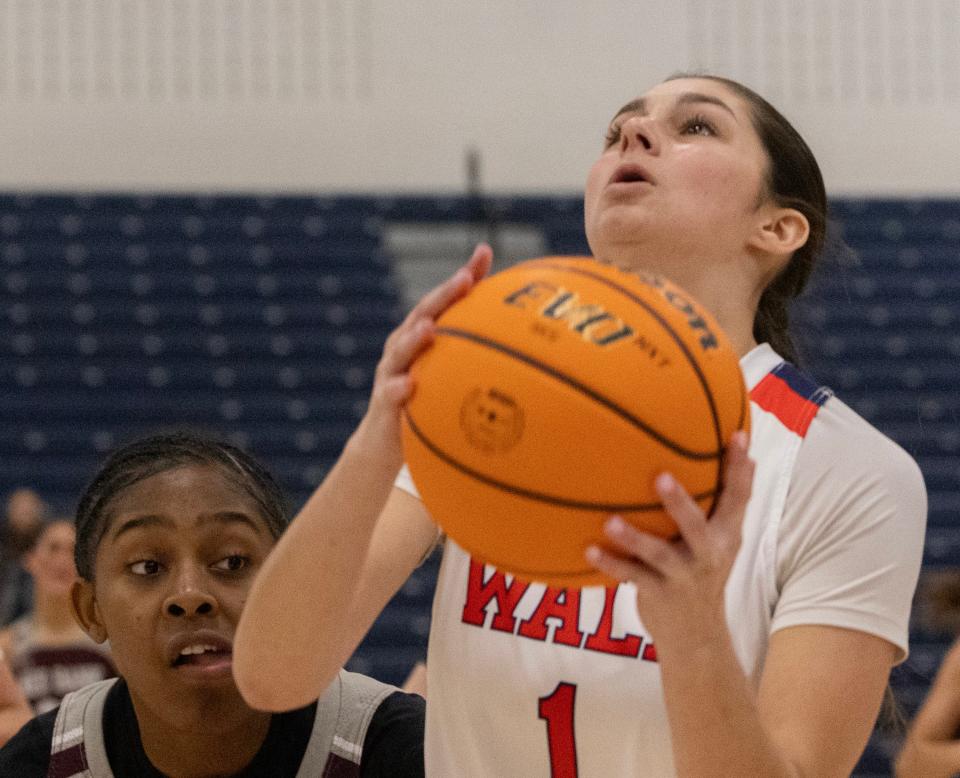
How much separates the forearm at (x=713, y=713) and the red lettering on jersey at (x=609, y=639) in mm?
269

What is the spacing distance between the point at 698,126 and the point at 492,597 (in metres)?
0.67

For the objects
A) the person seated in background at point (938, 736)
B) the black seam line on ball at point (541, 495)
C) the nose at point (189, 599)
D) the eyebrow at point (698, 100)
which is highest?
the eyebrow at point (698, 100)

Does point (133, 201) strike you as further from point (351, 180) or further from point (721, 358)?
point (721, 358)

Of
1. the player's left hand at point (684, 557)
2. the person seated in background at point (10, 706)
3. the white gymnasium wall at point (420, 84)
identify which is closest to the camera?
the player's left hand at point (684, 557)

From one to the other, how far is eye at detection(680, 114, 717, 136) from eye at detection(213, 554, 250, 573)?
90cm

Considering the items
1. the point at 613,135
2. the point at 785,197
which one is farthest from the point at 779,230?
the point at 613,135

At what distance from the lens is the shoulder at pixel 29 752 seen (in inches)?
86.8

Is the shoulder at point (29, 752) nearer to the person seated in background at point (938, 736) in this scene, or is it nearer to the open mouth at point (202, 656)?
the open mouth at point (202, 656)

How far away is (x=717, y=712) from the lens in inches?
53.5

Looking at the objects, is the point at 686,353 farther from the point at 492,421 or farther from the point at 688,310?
the point at 492,421

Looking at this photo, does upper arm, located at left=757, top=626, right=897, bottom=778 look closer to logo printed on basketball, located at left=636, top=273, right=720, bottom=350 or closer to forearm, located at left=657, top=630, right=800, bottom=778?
forearm, located at left=657, top=630, right=800, bottom=778

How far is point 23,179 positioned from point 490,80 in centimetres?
385

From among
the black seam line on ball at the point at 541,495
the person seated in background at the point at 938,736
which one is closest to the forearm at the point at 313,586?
the black seam line on ball at the point at 541,495

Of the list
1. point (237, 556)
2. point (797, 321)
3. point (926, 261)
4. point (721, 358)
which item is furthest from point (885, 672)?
point (926, 261)
